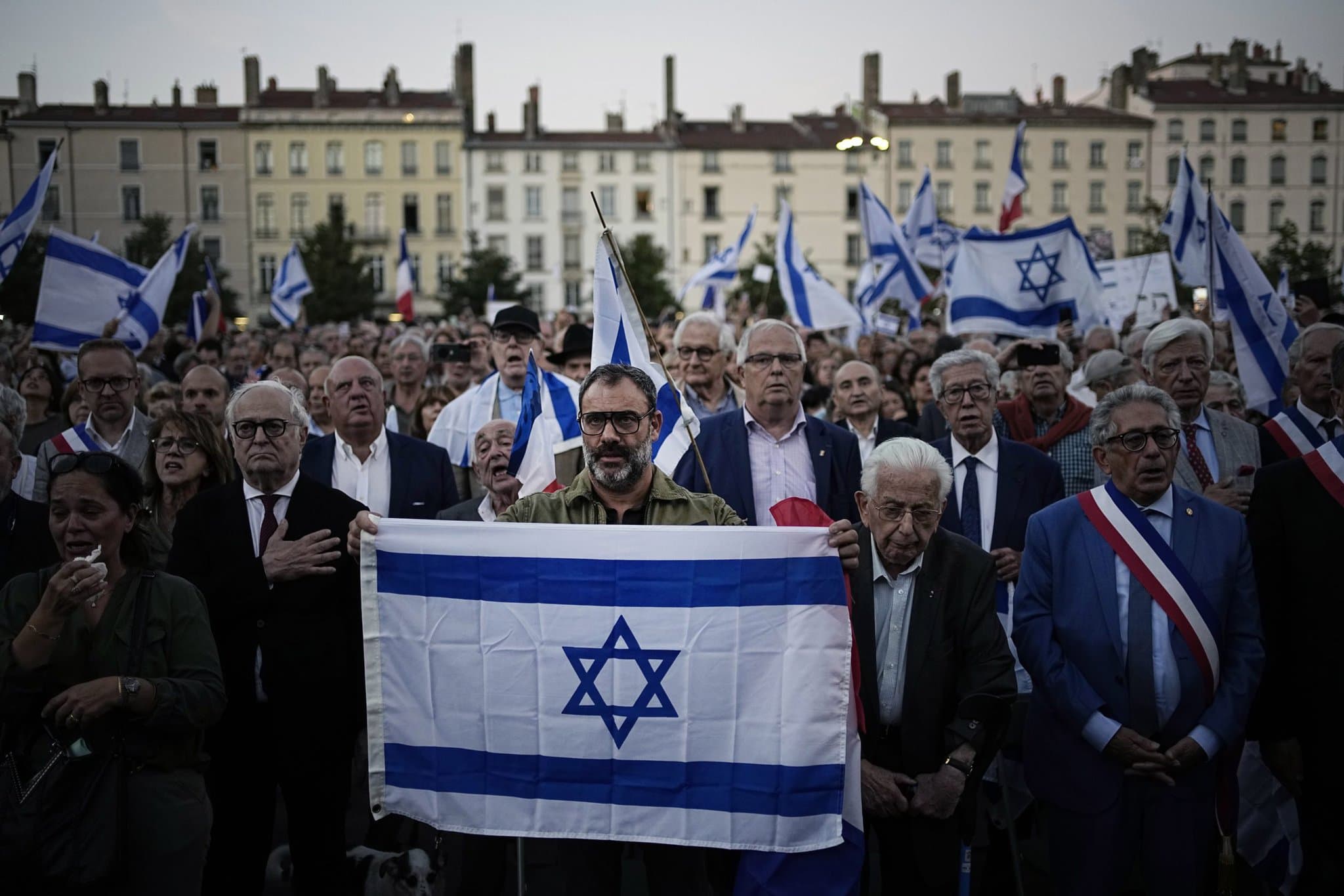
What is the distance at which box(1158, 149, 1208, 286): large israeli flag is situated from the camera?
40.1ft

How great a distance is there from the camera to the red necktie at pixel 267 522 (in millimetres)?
5016

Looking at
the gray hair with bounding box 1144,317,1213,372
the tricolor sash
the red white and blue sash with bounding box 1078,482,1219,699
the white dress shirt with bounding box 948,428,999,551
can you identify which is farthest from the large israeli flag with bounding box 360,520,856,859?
the gray hair with bounding box 1144,317,1213,372

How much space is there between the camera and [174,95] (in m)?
79.8

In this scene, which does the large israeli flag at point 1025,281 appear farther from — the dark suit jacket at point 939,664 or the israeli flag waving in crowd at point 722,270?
the israeli flag waving in crowd at point 722,270

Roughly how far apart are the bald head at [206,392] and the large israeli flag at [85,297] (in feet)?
10.1

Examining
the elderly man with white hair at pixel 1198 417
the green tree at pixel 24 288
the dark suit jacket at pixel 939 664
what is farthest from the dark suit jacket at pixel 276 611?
the green tree at pixel 24 288

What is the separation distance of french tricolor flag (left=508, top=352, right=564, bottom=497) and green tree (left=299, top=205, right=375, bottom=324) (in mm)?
55255

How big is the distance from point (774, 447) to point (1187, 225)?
320 inches

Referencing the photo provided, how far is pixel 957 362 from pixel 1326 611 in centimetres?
217

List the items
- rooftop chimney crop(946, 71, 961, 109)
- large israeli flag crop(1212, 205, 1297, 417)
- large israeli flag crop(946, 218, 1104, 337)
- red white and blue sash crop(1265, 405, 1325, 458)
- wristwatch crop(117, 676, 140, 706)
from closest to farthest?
wristwatch crop(117, 676, 140, 706) → red white and blue sash crop(1265, 405, 1325, 458) → large israeli flag crop(1212, 205, 1297, 417) → large israeli flag crop(946, 218, 1104, 337) → rooftop chimney crop(946, 71, 961, 109)

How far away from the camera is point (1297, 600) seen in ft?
15.5

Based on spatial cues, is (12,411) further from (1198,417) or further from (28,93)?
(28,93)

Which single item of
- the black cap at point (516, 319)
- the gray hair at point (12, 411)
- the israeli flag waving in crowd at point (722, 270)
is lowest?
the gray hair at point (12, 411)

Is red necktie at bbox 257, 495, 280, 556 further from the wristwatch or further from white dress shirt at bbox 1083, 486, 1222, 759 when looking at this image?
white dress shirt at bbox 1083, 486, 1222, 759
